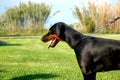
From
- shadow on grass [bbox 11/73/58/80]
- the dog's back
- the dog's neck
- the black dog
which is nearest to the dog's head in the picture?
the black dog

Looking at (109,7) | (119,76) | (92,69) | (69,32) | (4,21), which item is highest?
(69,32)

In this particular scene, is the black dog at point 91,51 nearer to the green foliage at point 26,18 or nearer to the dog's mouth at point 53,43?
the dog's mouth at point 53,43

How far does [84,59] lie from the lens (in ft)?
23.0

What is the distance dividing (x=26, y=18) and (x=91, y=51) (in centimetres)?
4496

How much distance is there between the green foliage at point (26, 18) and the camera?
50375 mm

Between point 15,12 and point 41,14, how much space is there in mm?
4124

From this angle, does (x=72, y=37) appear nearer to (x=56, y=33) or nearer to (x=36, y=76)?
(x=56, y=33)

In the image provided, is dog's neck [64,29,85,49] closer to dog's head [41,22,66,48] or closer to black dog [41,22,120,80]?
black dog [41,22,120,80]

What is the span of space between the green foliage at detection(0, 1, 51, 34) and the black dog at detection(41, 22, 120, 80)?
4238 centimetres

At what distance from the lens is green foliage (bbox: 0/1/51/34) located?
5038 centimetres

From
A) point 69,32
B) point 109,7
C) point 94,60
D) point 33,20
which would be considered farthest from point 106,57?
point 33,20

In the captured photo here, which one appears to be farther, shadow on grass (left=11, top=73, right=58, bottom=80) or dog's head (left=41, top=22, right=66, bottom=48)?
shadow on grass (left=11, top=73, right=58, bottom=80)

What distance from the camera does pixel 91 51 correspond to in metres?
7.09

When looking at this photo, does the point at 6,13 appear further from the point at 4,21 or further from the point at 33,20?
the point at 33,20
